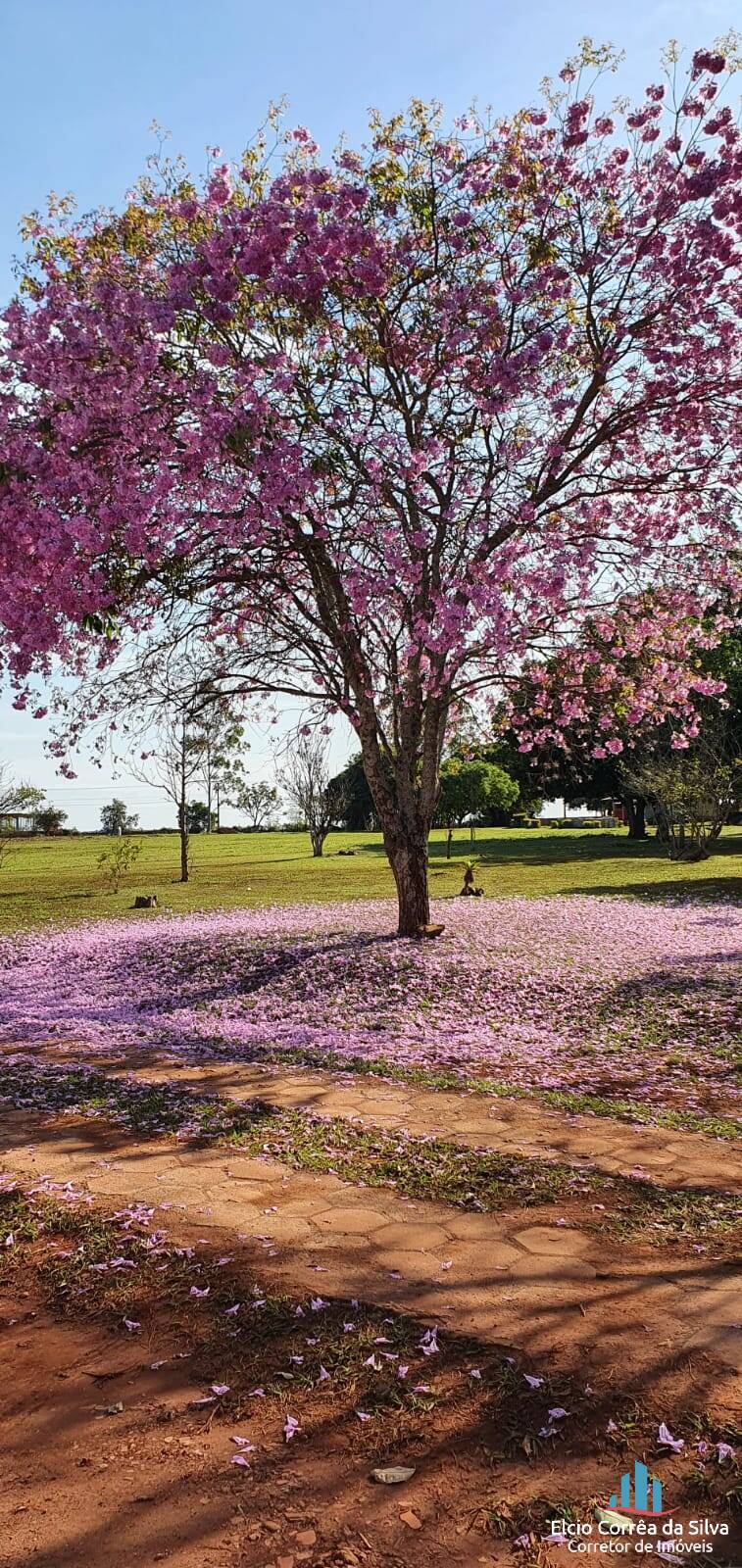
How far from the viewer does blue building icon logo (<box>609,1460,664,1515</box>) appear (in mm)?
3145

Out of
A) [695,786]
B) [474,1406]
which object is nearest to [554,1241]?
[474,1406]

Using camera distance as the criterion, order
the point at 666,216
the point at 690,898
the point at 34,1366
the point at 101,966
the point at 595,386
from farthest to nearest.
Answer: the point at 690,898 < the point at 101,966 < the point at 595,386 < the point at 666,216 < the point at 34,1366

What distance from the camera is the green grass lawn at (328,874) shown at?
97.4ft

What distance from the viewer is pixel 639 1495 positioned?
126 inches

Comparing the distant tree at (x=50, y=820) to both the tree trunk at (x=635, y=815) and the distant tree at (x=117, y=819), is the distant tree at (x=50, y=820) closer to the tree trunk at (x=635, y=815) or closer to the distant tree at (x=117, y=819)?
the distant tree at (x=117, y=819)

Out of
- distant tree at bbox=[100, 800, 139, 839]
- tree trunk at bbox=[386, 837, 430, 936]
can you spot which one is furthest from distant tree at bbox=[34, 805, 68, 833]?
tree trunk at bbox=[386, 837, 430, 936]

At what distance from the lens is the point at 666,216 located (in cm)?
1239

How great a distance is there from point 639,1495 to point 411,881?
14.1 meters

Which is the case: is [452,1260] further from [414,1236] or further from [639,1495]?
[639,1495]

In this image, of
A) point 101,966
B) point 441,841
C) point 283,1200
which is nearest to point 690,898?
point 101,966

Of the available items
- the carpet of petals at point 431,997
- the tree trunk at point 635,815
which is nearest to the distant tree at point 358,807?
the tree trunk at point 635,815

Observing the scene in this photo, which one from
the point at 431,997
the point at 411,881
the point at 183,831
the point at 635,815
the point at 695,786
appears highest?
the point at 695,786

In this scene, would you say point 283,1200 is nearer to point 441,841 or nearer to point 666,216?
point 666,216

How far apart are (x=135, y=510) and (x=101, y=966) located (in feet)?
32.9
